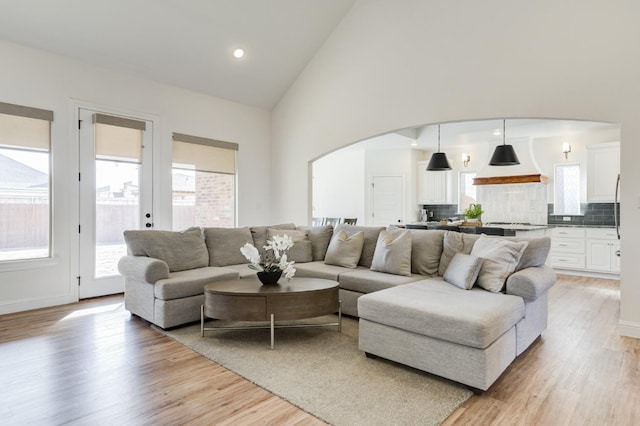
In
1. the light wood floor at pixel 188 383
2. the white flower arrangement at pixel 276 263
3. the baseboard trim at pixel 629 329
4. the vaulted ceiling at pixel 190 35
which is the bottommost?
the light wood floor at pixel 188 383

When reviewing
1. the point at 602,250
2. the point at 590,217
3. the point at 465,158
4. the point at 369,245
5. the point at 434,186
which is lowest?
the point at 602,250

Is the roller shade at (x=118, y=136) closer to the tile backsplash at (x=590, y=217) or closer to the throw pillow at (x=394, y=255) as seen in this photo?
the throw pillow at (x=394, y=255)

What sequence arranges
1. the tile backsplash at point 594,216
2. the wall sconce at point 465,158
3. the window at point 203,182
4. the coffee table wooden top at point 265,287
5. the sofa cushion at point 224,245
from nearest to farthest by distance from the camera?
the coffee table wooden top at point 265,287
the sofa cushion at point 224,245
the window at point 203,182
the tile backsplash at point 594,216
the wall sconce at point 465,158

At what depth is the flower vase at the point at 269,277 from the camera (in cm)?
346

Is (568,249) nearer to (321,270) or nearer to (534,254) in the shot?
(534,254)

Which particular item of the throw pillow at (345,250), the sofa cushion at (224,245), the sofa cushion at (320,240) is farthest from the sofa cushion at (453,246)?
the sofa cushion at (224,245)

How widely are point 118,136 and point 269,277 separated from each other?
3181 mm

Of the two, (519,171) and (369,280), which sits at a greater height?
(519,171)

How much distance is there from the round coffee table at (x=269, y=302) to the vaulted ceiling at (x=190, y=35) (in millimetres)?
3397

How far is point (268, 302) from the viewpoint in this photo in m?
→ 3.14

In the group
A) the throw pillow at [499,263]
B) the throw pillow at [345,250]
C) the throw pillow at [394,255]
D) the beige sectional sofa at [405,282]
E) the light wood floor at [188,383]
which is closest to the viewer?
the light wood floor at [188,383]

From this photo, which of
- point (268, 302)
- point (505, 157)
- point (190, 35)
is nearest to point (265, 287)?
point (268, 302)

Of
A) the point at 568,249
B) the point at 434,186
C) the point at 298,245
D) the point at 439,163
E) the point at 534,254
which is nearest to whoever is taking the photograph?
the point at 534,254

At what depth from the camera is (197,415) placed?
6.98 feet
